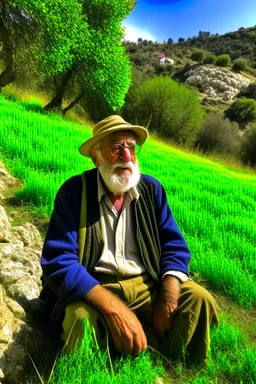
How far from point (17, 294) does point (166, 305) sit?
1116 mm

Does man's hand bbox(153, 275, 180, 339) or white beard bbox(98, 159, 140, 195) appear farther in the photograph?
white beard bbox(98, 159, 140, 195)

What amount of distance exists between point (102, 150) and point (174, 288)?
1.14 metres

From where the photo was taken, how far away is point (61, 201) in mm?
2570

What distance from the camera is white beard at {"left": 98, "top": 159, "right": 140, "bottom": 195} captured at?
2.67 meters

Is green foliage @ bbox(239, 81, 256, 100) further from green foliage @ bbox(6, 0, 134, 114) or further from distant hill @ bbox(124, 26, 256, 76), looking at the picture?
green foliage @ bbox(6, 0, 134, 114)

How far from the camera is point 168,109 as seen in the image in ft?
98.5

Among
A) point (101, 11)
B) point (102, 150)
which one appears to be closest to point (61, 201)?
point (102, 150)

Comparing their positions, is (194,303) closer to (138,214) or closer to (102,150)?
(138,214)

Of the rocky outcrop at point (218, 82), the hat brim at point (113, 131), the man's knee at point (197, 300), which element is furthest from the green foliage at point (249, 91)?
the man's knee at point (197, 300)

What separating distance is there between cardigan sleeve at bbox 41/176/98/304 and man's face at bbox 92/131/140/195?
0.76 feet

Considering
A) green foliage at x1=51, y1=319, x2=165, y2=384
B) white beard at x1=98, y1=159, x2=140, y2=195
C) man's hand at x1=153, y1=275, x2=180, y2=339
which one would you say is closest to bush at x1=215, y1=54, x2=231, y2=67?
white beard at x1=98, y1=159, x2=140, y2=195

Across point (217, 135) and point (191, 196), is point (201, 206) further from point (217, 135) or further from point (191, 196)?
point (217, 135)

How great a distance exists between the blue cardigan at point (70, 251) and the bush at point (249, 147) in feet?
78.3

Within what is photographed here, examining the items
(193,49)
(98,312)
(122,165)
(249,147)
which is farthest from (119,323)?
(193,49)
